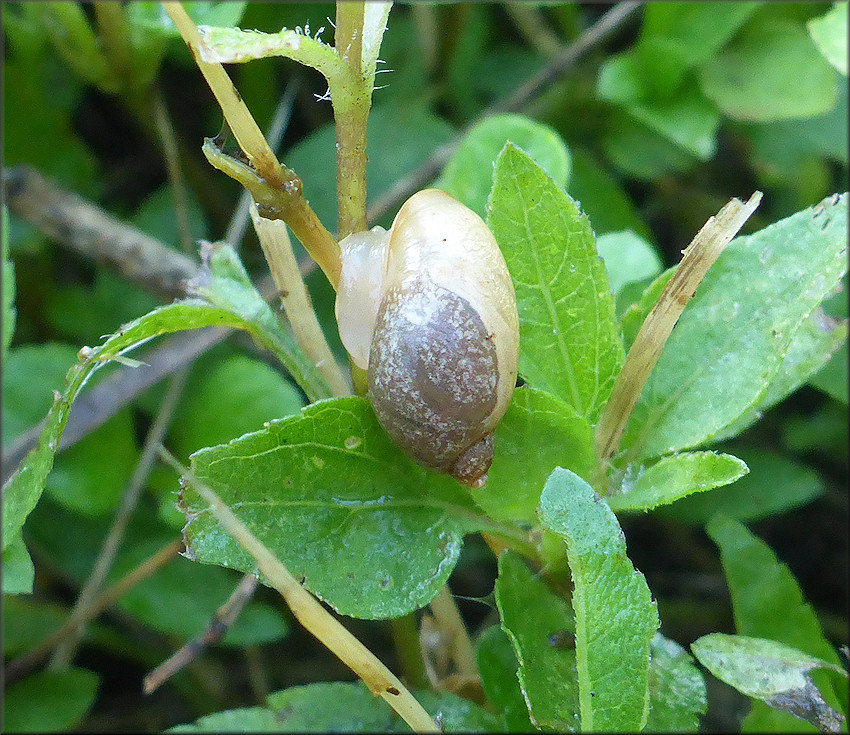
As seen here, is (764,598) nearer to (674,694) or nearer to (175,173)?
(674,694)

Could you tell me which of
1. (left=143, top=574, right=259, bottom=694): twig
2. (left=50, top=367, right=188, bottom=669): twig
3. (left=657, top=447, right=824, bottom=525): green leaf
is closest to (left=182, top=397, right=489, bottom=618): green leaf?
(left=143, top=574, right=259, bottom=694): twig

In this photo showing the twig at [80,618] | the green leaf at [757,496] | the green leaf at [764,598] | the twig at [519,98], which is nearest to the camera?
the green leaf at [764,598]

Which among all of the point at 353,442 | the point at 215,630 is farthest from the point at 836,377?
the point at 215,630

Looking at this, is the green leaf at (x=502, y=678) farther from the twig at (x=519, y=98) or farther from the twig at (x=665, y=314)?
the twig at (x=519, y=98)

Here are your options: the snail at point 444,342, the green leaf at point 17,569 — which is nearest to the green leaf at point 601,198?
the snail at point 444,342

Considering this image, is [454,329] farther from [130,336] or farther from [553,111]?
[553,111]

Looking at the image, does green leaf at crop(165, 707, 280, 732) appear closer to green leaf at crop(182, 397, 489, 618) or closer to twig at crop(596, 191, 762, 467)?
green leaf at crop(182, 397, 489, 618)
